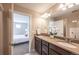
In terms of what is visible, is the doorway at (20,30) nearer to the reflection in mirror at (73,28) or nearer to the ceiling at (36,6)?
the ceiling at (36,6)

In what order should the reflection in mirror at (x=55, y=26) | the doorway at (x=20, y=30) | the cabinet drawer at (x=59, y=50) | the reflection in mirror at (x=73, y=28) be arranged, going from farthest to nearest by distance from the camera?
1. the reflection in mirror at (x=55, y=26)
2. the reflection in mirror at (x=73, y=28)
3. the doorway at (x=20, y=30)
4. the cabinet drawer at (x=59, y=50)

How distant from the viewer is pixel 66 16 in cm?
187

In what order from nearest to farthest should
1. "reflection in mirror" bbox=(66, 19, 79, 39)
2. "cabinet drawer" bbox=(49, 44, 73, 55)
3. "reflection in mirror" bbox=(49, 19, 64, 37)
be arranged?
"cabinet drawer" bbox=(49, 44, 73, 55) < "reflection in mirror" bbox=(66, 19, 79, 39) < "reflection in mirror" bbox=(49, 19, 64, 37)

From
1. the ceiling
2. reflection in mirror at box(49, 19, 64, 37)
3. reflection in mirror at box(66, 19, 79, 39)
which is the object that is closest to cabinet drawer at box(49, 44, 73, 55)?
reflection in mirror at box(49, 19, 64, 37)

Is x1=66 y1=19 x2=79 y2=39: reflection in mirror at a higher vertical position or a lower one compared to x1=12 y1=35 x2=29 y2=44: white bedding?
higher

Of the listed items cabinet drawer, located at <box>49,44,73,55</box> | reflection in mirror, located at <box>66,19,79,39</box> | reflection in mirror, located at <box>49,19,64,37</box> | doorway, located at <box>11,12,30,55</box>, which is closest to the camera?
cabinet drawer, located at <box>49,44,73,55</box>

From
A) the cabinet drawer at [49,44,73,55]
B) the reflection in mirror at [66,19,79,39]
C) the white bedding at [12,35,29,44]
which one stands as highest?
the reflection in mirror at [66,19,79,39]

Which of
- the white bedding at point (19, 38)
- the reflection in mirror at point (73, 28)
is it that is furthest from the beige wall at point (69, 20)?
the white bedding at point (19, 38)

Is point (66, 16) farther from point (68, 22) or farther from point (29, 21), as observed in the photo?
point (29, 21)

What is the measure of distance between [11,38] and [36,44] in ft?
1.62

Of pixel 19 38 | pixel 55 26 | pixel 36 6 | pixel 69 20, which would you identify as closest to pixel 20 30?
pixel 19 38

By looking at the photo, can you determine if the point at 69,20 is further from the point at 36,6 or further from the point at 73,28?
the point at 36,6

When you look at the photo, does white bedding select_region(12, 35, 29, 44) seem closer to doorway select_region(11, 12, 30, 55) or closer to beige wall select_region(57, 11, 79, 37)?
doorway select_region(11, 12, 30, 55)
